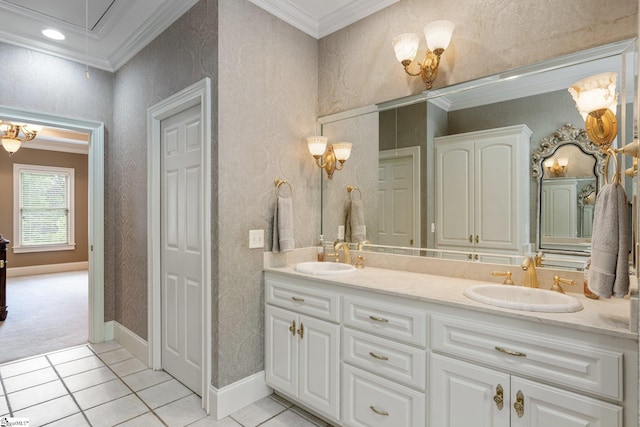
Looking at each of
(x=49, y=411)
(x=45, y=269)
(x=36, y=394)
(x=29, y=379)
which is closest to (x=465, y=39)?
(x=49, y=411)

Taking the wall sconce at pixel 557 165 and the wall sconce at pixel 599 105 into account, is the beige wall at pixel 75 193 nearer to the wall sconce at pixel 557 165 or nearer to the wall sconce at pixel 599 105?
the wall sconce at pixel 557 165

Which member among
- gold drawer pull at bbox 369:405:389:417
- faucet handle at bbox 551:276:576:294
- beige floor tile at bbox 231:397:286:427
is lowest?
beige floor tile at bbox 231:397:286:427

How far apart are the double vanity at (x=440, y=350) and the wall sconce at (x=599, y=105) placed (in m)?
0.76

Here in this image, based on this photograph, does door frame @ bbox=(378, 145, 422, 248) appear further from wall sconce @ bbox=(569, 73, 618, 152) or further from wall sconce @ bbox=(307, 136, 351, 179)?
wall sconce @ bbox=(569, 73, 618, 152)

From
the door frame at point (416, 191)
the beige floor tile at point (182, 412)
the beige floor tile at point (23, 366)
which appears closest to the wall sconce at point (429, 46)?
the door frame at point (416, 191)

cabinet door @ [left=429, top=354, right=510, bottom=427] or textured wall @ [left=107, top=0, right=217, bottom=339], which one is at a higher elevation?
textured wall @ [left=107, top=0, right=217, bottom=339]

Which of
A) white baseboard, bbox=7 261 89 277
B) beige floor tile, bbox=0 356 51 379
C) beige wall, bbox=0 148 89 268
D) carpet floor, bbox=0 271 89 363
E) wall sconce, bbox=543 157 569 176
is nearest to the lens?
wall sconce, bbox=543 157 569 176

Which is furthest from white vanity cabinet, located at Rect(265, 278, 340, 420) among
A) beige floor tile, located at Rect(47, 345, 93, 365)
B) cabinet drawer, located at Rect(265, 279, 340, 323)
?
beige floor tile, located at Rect(47, 345, 93, 365)

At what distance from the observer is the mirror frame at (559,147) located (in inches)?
65.0

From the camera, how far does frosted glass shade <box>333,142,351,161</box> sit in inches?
103

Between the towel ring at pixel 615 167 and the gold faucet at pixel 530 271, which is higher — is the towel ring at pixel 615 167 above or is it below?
above

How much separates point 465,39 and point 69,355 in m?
4.03

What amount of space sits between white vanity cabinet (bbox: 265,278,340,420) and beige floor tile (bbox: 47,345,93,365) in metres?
1.92

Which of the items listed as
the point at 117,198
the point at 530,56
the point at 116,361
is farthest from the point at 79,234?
the point at 530,56
